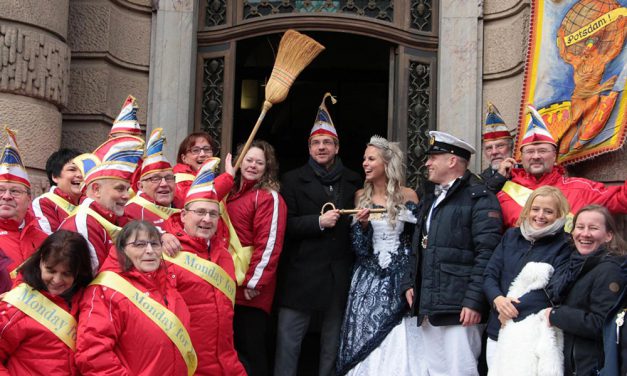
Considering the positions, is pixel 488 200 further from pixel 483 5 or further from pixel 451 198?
pixel 483 5

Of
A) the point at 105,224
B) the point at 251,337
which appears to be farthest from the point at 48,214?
the point at 251,337

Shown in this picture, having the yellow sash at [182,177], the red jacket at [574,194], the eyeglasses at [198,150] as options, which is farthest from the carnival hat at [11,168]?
the red jacket at [574,194]

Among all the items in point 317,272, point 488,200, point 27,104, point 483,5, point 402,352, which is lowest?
point 402,352

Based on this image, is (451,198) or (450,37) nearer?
(451,198)

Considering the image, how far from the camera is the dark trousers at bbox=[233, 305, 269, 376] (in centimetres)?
632

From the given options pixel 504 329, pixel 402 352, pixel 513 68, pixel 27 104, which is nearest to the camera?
pixel 504 329

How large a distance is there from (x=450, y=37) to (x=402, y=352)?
10.5ft

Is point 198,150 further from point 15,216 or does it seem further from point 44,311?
point 44,311

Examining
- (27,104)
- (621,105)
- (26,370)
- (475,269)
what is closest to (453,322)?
(475,269)

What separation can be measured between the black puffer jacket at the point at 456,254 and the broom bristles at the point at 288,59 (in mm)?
1660

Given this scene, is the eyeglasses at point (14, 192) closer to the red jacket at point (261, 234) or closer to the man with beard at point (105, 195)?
the man with beard at point (105, 195)

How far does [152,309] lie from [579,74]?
12.9 feet

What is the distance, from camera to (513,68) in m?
7.82

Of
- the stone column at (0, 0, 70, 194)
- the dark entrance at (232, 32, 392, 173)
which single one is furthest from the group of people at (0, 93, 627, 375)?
the dark entrance at (232, 32, 392, 173)
